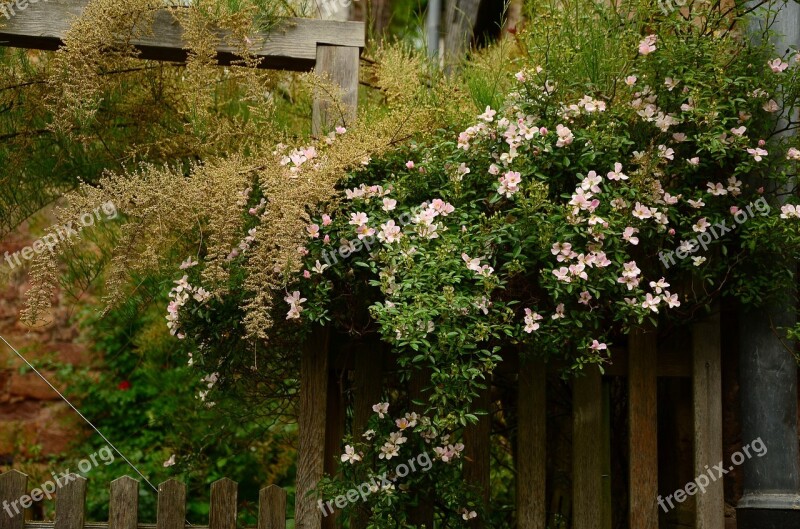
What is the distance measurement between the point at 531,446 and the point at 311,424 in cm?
77

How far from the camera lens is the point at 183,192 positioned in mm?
2600

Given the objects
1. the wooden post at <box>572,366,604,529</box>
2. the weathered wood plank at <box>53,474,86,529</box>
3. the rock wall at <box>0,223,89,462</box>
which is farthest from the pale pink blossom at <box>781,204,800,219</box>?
the rock wall at <box>0,223,89,462</box>

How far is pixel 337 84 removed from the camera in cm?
297

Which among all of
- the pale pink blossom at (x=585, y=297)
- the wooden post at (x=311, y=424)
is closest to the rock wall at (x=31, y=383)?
the wooden post at (x=311, y=424)

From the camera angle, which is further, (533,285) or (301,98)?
(301,98)

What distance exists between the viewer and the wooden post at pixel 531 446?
269 centimetres

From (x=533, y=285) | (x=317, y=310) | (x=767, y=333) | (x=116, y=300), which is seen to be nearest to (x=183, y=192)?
(x=116, y=300)

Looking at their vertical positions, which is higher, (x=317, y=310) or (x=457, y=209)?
(x=457, y=209)

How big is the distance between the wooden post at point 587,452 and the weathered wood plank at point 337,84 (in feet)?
4.23

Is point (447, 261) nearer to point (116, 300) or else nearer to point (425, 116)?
point (425, 116)

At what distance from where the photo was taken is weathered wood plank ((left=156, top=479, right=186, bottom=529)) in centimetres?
266

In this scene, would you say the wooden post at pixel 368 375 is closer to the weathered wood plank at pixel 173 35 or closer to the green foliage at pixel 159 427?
the green foliage at pixel 159 427

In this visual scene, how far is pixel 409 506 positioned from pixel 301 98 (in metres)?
2.06

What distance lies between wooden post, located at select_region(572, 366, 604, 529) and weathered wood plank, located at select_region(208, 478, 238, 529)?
1163 millimetres
